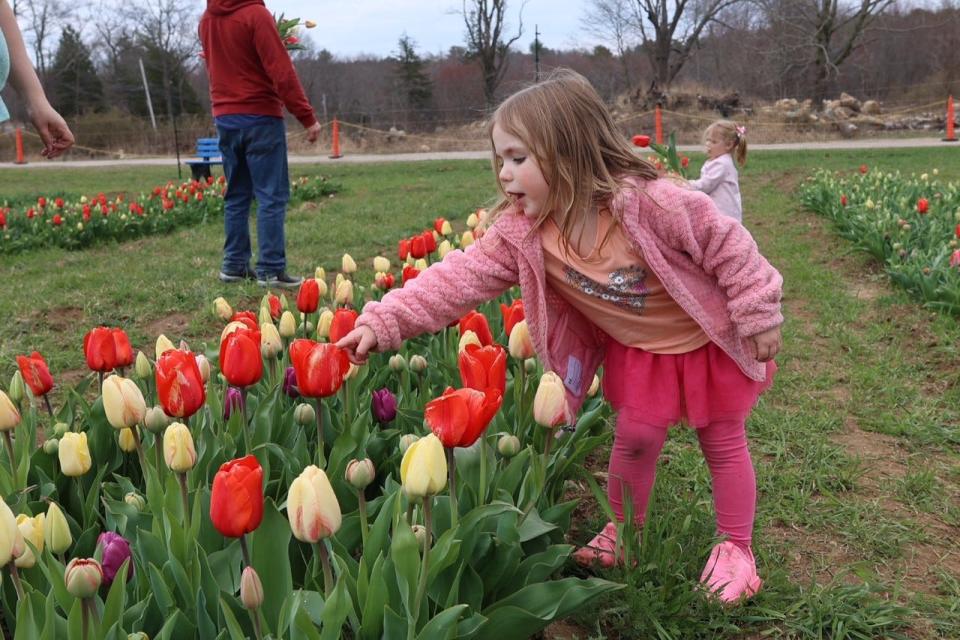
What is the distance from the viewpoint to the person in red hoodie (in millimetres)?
5090

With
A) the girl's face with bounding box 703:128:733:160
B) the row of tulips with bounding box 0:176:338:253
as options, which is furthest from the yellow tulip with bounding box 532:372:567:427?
the row of tulips with bounding box 0:176:338:253

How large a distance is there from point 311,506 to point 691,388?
1.07 meters

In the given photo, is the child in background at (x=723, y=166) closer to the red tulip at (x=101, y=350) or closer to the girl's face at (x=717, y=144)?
the girl's face at (x=717, y=144)

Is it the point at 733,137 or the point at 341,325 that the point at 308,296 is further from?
the point at 733,137

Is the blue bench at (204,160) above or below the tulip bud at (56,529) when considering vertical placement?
above

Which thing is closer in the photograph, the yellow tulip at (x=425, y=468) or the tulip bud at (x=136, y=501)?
the yellow tulip at (x=425, y=468)

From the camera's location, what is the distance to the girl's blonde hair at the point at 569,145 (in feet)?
6.50

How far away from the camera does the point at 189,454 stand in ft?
5.15

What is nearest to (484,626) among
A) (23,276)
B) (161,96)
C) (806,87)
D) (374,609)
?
(374,609)

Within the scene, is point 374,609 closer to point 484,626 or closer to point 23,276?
point 484,626

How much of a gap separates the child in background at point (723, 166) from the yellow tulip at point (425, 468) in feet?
13.7

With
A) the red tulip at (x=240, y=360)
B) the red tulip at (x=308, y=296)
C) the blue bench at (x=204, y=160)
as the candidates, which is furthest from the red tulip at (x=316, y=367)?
the blue bench at (x=204, y=160)

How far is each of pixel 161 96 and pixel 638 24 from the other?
21.8 metres

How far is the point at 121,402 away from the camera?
1.73m
